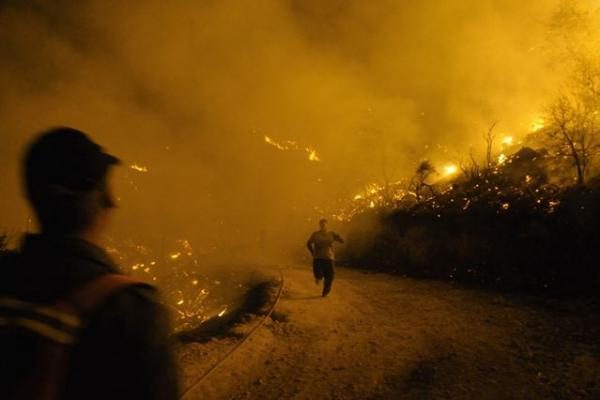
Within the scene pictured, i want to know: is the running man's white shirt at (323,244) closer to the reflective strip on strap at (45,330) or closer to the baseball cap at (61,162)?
the baseball cap at (61,162)

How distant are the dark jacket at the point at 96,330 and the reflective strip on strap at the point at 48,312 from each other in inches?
0.8

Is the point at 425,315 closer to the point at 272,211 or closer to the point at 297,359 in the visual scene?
the point at 297,359

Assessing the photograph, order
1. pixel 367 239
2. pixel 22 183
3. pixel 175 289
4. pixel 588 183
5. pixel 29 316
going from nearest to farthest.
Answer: pixel 29 316 < pixel 22 183 < pixel 588 183 < pixel 367 239 < pixel 175 289

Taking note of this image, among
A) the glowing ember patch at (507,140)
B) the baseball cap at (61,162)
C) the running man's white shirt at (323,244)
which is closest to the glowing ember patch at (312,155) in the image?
the glowing ember patch at (507,140)

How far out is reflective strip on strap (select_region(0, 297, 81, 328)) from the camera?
1232mm

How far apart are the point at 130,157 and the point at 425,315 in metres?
102

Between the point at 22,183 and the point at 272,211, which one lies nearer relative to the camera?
the point at 22,183

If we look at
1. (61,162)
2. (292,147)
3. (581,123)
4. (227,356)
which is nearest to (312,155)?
(292,147)

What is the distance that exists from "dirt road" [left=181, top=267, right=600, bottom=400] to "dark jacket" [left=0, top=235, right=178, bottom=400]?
563cm

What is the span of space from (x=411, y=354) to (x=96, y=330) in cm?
738

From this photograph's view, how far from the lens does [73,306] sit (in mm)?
1264

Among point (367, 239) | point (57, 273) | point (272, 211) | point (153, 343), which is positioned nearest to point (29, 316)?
point (57, 273)

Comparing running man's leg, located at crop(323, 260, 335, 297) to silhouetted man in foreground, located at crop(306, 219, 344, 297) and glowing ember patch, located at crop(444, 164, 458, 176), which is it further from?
glowing ember patch, located at crop(444, 164, 458, 176)

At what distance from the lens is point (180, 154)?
10050cm
